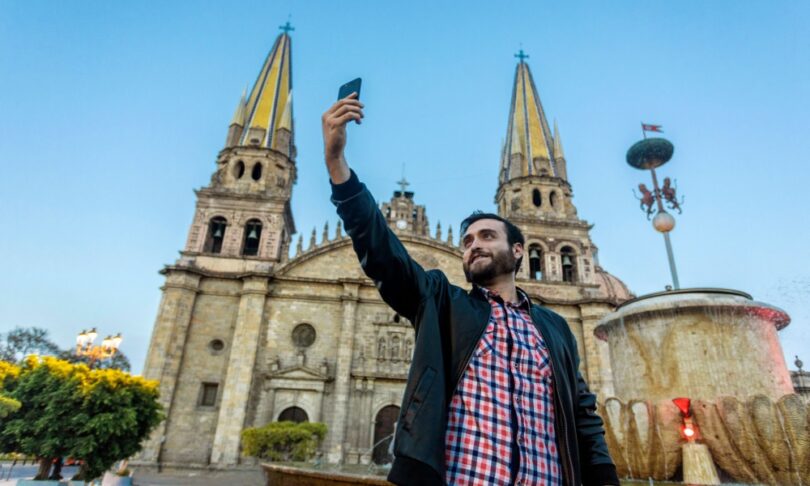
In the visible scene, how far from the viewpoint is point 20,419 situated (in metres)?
11.1

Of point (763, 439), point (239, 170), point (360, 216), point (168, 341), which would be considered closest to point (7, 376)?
point (168, 341)

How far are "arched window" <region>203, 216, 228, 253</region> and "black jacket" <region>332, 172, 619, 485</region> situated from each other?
76.9 ft

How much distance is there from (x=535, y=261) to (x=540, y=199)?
391 centimetres

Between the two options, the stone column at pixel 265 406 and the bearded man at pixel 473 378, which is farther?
the stone column at pixel 265 406

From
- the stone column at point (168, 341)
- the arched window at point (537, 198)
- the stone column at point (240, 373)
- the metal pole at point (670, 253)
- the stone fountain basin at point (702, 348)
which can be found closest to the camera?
the stone fountain basin at point (702, 348)

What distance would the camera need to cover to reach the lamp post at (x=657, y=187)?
9.42 m

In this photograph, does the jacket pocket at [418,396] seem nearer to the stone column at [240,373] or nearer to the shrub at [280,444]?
the shrub at [280,444]

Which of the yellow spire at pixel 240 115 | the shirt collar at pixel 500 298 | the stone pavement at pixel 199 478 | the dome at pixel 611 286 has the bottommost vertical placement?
the stone pavement at pixel 199 478

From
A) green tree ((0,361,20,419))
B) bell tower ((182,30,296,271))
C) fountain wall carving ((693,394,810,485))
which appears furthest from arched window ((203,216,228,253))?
fountain wall carving ((693,394,810,485))

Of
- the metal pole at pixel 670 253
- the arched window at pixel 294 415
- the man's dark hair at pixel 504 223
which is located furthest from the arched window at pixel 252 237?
the man's dark hair at pixel 504 223

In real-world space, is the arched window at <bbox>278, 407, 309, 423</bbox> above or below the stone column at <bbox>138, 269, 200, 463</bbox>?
below

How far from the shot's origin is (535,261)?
26391mm

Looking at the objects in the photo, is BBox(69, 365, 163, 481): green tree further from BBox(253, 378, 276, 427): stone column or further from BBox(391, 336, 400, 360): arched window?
BBox(391, 336, 400, 360): arched window

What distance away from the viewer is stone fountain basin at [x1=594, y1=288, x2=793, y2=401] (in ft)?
21.3
